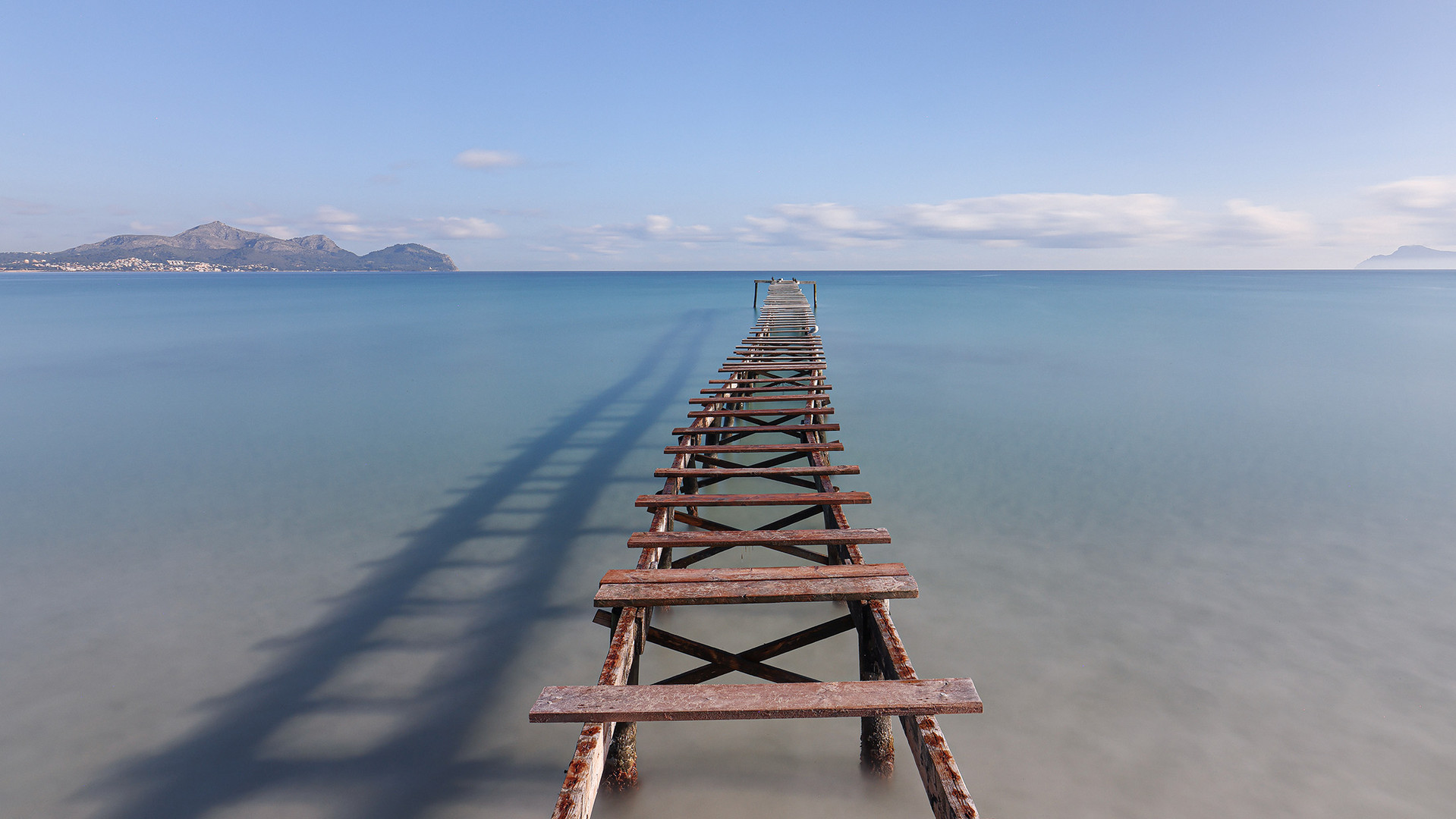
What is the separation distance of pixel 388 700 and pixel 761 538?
125 inches

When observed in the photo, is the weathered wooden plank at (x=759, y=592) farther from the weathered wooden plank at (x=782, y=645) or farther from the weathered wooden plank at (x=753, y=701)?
the weathered wooden plank at (x=753, y=701)

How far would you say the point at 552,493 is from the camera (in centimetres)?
964

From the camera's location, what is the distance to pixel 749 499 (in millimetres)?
5902

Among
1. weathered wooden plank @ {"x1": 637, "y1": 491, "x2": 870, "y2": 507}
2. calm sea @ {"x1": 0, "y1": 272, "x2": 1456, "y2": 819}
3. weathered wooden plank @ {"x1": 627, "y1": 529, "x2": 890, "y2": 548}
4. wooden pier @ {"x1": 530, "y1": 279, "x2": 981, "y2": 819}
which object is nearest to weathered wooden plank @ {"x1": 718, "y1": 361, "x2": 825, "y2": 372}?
calm sea @ {"x1": 0, "y1": 272, "x2": 1456, "y2": 819}

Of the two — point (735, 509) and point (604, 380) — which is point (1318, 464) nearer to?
point (735, 509)

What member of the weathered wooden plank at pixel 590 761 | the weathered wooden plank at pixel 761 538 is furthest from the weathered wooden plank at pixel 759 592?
the weathered wooden plank at pixel 761 538

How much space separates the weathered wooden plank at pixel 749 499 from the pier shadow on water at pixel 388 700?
154 cm

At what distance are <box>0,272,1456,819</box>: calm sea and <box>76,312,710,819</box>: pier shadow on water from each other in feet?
0.09

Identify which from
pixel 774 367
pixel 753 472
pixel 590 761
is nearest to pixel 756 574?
pixel 590 761

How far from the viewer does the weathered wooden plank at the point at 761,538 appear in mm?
4801

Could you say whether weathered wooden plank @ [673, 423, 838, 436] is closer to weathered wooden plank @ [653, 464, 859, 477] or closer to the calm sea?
weathered wooden plank @ [653, 464, 859, 477]

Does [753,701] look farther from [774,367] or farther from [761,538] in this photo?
[774,367]

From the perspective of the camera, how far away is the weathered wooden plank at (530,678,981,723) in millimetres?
2877

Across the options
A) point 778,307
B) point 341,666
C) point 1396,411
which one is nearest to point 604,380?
point 778,307
